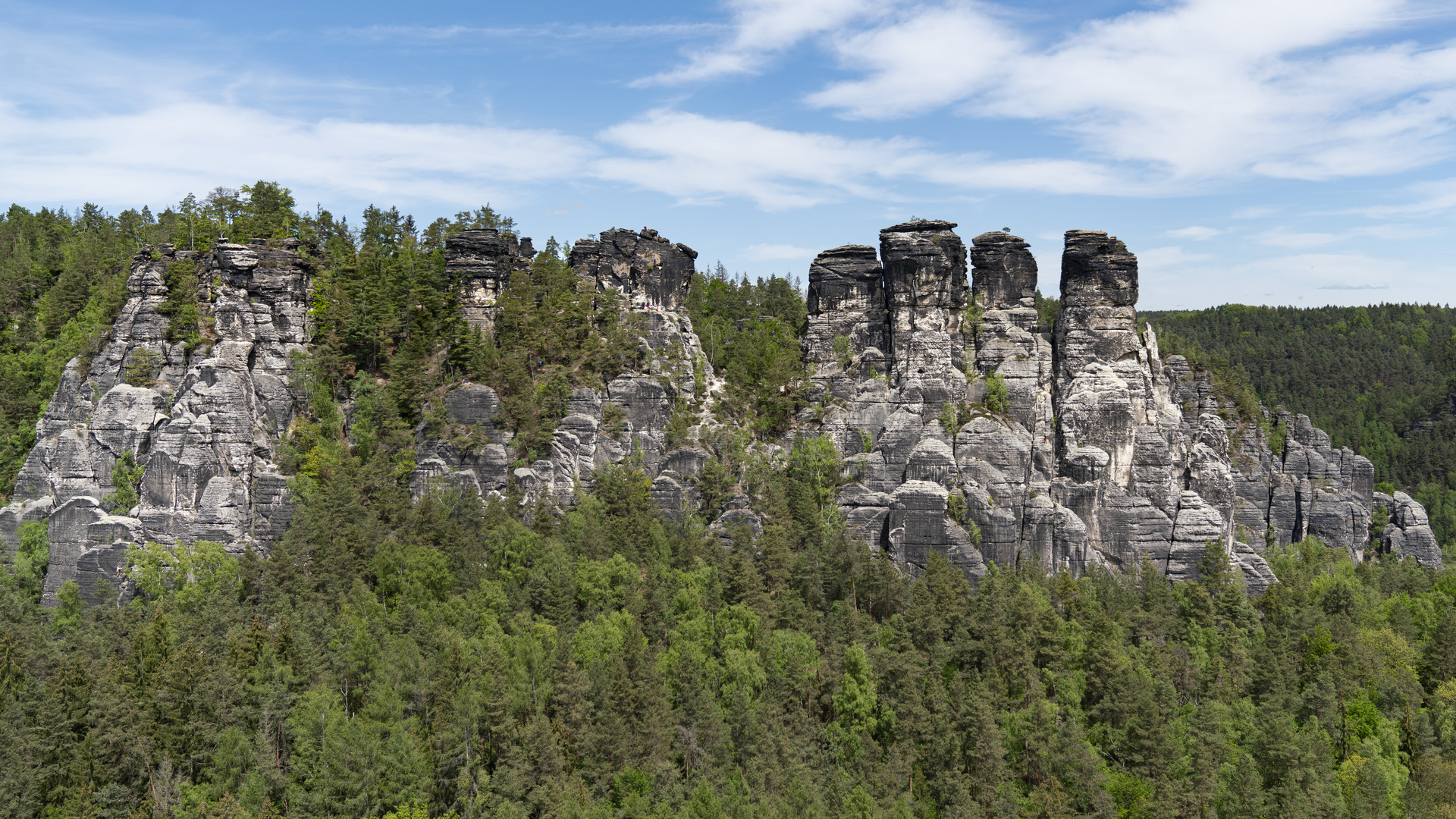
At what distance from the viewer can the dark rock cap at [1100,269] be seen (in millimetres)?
77750

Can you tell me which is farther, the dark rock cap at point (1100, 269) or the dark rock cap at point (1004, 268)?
the dark rock cap at point (1004, 268)

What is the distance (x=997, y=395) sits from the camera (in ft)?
259

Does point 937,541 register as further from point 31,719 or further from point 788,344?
point 31,719

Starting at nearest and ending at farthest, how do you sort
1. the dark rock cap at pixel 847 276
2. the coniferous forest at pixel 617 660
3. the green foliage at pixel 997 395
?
the coniferous forest at pixel 617 660, the green foliage at pixel 997 395, the dark rock cap at pixel 847 276

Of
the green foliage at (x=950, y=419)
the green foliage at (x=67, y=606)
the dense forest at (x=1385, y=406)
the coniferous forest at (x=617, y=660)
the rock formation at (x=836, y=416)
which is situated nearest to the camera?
the coniferous forest at (x=617, y=660)

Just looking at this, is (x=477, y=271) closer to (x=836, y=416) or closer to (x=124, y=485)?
(x=124, y=485)

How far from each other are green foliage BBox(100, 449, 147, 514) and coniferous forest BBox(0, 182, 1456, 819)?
678 centimetres

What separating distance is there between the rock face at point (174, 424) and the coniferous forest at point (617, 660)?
2.81m

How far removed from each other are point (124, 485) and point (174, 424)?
6.18 metres

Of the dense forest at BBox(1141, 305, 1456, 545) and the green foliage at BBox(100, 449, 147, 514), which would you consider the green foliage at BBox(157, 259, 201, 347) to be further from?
the dense forest at BBox(1141, 305, 1456, 545)

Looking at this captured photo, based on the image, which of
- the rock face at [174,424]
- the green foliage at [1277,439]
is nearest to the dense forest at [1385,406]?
the green foliage at [1277,439]

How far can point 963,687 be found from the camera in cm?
5094

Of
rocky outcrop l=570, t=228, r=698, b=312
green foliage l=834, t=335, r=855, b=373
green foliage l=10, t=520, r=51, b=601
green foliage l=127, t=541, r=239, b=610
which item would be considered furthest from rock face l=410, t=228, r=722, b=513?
green foliage l=10, t=520, r=51, b=601

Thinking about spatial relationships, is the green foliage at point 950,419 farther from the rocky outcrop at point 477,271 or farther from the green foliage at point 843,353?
the rocky outcrop at point 477,271
